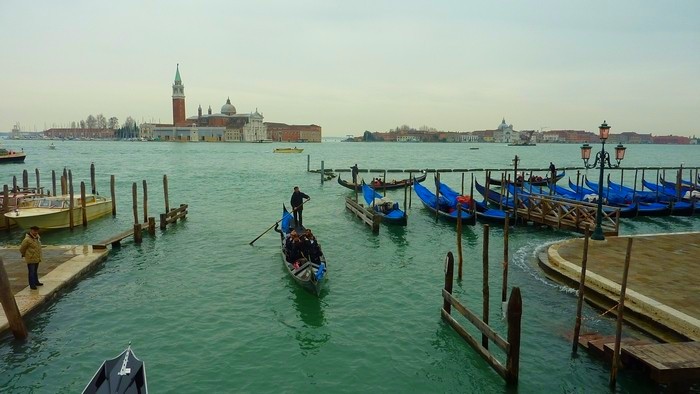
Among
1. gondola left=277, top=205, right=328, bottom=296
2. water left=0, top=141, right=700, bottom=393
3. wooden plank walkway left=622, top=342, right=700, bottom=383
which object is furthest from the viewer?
gondola left=277, top=205, right=328, bottom=296

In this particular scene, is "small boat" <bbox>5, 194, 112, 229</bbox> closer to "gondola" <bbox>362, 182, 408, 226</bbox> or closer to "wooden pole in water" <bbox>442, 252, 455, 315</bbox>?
"gondola" <bbox>362, 182, 408, 226</bbox>

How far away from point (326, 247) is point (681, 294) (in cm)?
1002

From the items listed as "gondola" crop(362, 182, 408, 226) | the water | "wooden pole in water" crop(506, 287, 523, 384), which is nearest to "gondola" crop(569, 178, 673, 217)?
the water

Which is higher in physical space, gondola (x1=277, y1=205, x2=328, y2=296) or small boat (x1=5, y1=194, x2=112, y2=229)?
small boat (x1=5, y1=194, x2=112, y2=229)

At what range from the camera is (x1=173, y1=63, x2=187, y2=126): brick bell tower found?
159m

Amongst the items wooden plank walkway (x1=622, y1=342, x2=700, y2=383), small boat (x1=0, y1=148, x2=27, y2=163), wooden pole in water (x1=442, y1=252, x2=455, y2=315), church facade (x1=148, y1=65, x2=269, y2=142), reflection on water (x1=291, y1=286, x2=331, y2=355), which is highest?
church facade (x1=148, y1=65, x2=269, y2=142)

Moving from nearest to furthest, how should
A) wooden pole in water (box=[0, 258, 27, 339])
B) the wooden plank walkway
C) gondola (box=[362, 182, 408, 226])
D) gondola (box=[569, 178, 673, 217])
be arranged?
the wooden plank walkway < wooden pole in water (box=[0, 258, 27, 339]) < gondola (box=[362, 182, 408, 226]) < gondola (box=[569, 178, 673, 217])

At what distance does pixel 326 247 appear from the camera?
1638 cm

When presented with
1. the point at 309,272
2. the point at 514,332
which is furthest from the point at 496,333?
the point at 309,272

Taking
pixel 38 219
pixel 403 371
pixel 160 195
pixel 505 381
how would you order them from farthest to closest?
pixel 160 195, pixel 38 219, pixel 403 371, pixel 505 381

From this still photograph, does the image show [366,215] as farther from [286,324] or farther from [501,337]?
[501,337]

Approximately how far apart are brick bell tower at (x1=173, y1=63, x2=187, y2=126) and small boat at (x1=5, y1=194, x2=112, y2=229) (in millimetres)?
149072

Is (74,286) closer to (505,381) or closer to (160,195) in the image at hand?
(505,381)

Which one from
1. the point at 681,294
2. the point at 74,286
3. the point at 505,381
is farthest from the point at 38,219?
the point at 681,294
